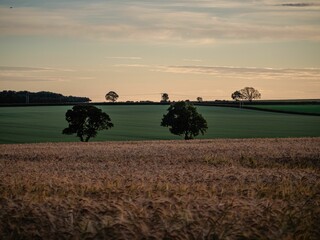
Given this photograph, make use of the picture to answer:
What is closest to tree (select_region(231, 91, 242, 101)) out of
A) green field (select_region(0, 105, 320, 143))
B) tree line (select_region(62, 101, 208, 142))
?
green field (select_region(0, 105, 320, 143))

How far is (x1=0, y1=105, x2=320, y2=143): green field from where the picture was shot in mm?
71375

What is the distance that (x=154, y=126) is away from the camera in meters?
89.4

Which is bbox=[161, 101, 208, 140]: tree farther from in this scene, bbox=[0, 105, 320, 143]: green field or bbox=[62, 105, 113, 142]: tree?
bbox=[62, 105, 113, 142]: tree

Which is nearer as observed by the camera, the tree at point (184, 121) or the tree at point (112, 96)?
the tree at point (184, 121)

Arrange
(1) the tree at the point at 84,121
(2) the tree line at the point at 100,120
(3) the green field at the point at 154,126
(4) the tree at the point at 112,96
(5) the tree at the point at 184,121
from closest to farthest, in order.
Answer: (1) the tree at the point at 84,121
(2) the tree line at the point at 100,120
(5) the tree at the point at 184,121
(3) the green field at the point at 154,126
(4) the tree at the point at 112,96

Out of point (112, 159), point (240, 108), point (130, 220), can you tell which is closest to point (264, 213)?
point (130, 220)

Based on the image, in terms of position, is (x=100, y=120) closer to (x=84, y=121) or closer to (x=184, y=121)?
(x=84, y=121)

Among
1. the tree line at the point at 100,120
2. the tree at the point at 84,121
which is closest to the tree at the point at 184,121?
the tree line at the point at 100,120

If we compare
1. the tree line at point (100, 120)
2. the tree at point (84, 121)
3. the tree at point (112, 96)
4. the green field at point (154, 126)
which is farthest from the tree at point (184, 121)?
the tree at point (112, 96)

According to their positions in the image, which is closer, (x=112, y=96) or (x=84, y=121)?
(x=84, y=121)

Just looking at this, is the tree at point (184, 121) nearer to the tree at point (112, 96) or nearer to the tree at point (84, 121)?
the tree at point (84, 121)

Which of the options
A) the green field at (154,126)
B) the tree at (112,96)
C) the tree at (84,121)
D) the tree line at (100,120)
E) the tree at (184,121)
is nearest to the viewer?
the tree at (84,121)

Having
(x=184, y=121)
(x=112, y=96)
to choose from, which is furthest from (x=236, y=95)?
(x=184, y=121)

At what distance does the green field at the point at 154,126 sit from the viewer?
234ft
